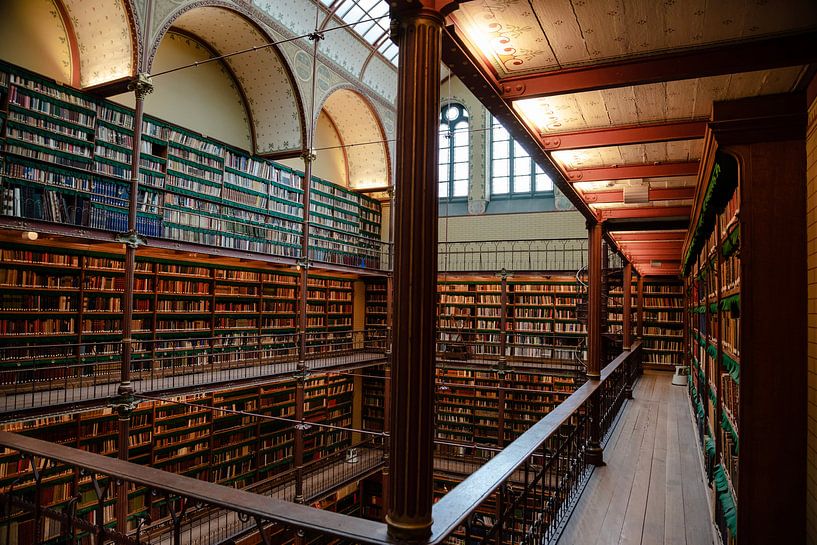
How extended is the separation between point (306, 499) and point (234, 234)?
4521 mm

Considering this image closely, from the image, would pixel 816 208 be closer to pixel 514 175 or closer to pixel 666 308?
pixel 666 308

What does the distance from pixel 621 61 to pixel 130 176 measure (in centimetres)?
695

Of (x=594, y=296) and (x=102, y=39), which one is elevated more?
(x=102, y=39)

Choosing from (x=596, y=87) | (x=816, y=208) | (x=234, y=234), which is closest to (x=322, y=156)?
(x=234, y=234)

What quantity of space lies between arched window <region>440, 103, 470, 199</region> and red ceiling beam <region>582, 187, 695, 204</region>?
8808mm

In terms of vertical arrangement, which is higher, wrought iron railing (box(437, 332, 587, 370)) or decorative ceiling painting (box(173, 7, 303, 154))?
decorative ceiling painting (box(173, 7, 303, 154))

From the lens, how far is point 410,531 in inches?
56.2

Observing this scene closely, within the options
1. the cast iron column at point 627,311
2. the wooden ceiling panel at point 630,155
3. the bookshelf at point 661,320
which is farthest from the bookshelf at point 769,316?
the bookshelf at point 661,320

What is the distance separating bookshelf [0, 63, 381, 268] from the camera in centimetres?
594

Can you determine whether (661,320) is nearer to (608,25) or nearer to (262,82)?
(262,82)

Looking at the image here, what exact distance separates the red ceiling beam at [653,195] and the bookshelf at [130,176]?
16.9 feet

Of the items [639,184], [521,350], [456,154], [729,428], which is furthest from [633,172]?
[456,154]

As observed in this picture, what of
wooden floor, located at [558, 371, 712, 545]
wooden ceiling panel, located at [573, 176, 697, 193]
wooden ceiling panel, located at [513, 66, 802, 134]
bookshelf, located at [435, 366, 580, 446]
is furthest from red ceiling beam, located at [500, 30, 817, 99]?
bookshelf, located at [435, 366, 580, 446]

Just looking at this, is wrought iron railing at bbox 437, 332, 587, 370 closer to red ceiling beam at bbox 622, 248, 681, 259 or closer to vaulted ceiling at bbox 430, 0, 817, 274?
red ceiling beam at bbox 622, 248, 681, 259
